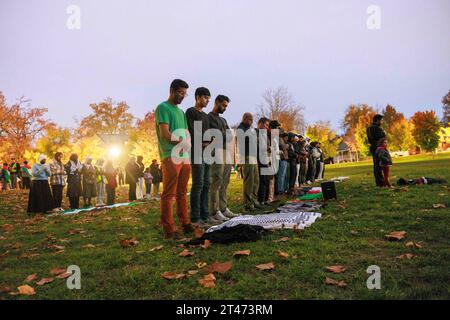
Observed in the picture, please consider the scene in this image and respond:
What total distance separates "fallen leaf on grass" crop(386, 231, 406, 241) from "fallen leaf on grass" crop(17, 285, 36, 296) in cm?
410

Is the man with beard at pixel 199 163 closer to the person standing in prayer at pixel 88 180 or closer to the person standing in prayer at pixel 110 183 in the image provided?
the person standing in prayer at pixel 110 183

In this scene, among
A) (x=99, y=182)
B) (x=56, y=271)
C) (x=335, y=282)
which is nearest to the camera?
(x=335, y=282)

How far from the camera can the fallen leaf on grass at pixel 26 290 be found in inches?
118

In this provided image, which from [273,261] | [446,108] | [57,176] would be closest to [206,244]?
[273,261]

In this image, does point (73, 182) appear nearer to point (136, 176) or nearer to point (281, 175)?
point (136, 176)

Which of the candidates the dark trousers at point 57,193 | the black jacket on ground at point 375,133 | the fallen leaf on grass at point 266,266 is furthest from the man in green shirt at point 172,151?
the dark trousers at point 57,193

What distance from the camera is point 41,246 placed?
17.5 feet

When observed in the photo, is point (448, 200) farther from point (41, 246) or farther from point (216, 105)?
point (41, 246)

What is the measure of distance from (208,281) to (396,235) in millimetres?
2669

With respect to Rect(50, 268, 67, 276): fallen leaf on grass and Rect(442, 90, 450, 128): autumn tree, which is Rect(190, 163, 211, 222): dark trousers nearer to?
Rect(50, 268, 67, 276): fallen leaf on grass

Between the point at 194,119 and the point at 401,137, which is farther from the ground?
the point at 401,137

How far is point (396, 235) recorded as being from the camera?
414 cm
